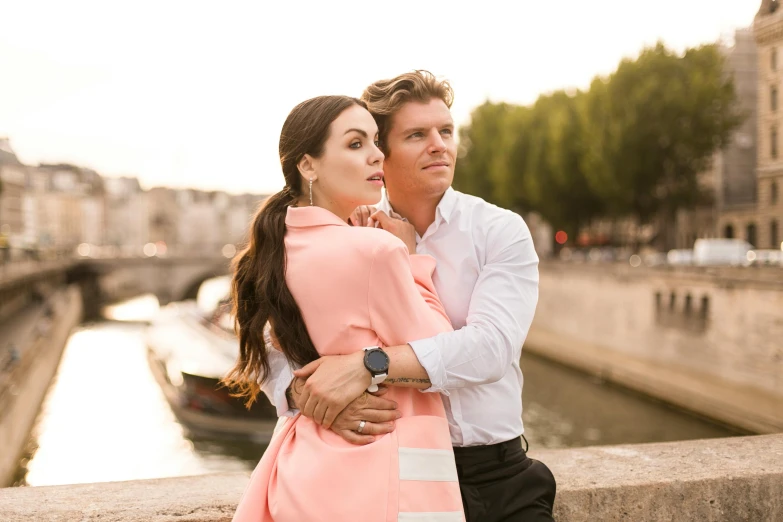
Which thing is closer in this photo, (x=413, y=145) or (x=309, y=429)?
(x=309, y=429)

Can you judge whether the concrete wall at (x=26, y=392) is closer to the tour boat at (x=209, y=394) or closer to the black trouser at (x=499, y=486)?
the tour boat at (x=209, y=394)

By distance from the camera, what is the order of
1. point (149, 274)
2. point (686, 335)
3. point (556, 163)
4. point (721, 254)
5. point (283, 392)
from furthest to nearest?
point (149, 274) → point (556, 163) → point (721, 254) → point (686, 335) → point (283, 392)

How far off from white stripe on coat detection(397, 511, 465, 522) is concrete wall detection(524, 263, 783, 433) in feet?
51.8

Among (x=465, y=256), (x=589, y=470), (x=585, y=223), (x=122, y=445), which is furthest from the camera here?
(x=585, y=223)

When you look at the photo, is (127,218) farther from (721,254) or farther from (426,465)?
(426,465)

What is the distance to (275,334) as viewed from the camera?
1.87m

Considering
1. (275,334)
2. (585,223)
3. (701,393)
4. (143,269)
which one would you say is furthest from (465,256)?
(143,269)

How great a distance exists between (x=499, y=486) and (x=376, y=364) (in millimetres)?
518

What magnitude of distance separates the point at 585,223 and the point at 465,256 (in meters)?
34.3

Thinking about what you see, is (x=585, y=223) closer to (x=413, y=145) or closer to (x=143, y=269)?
(x=143, y=269)

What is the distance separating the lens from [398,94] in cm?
222

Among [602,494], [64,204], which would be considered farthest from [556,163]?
[64,204]

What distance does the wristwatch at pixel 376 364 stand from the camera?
172 centimetres

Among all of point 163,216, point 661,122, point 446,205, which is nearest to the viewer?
point 446,205
